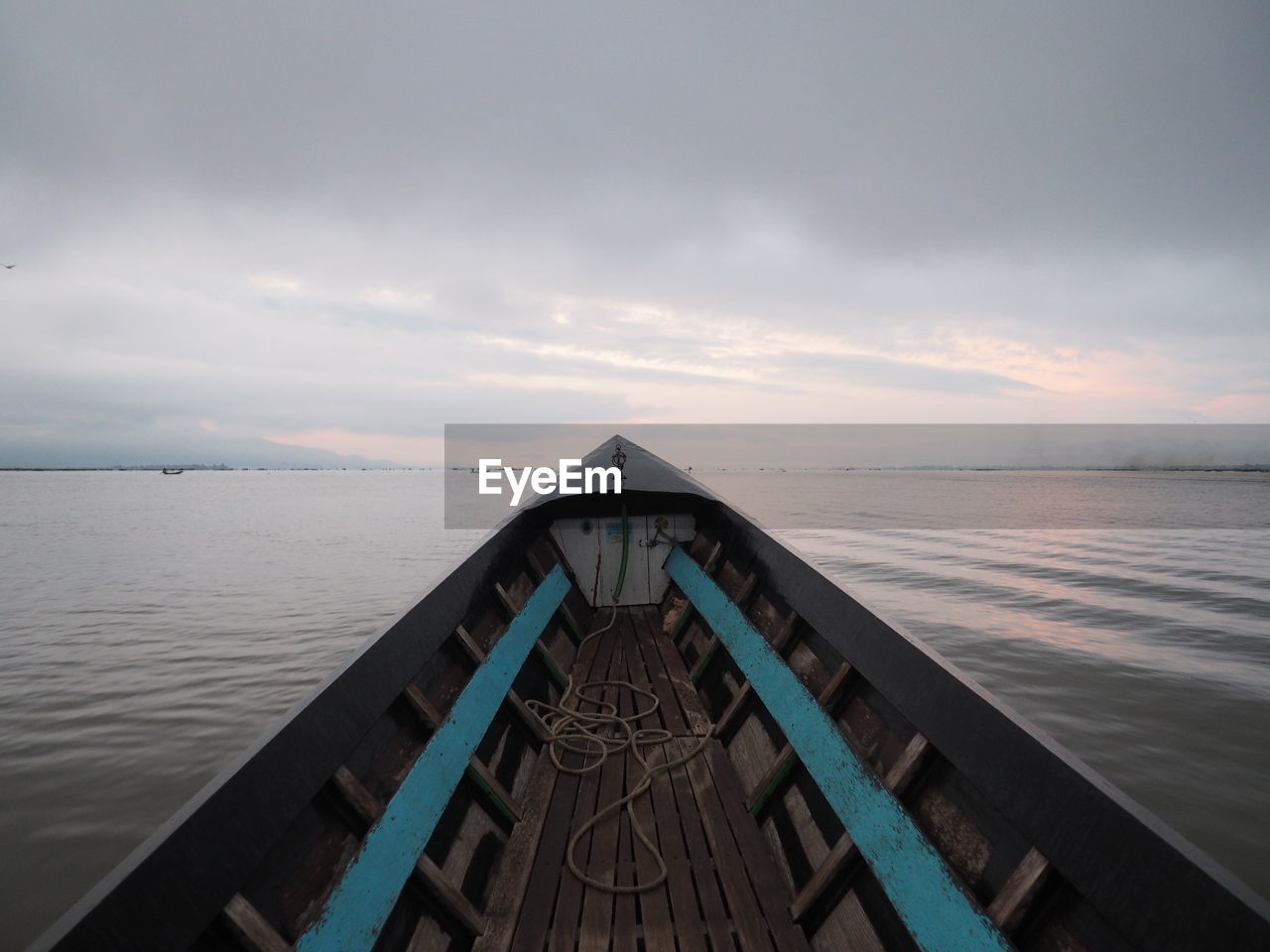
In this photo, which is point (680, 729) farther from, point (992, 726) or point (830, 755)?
point (992, 726)

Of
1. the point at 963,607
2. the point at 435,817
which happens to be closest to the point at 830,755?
the point at 435,817

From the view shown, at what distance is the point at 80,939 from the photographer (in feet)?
3.44

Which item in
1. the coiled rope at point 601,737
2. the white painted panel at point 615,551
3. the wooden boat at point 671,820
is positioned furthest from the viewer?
the white painted panel at point 615,551

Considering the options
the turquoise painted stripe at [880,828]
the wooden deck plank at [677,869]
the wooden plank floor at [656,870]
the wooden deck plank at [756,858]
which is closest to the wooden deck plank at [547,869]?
the wooden plank floor at [656,870]

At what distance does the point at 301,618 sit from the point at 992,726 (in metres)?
10.4

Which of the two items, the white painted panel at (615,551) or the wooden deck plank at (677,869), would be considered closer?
the wooden deck plank at (677,869)

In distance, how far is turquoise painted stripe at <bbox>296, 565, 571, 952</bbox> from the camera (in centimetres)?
158

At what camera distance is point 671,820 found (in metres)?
2.76

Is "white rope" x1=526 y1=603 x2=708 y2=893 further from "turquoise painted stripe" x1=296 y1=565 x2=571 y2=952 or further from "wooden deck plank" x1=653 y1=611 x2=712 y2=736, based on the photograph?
"turquoise painted stripe" x1=296 y1=565 x2=571 y2=952

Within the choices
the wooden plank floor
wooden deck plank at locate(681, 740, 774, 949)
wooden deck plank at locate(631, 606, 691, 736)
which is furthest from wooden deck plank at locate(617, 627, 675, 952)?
wooden deck plank at locate(631, 606, 691, 736)

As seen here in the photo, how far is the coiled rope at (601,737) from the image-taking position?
109 inches

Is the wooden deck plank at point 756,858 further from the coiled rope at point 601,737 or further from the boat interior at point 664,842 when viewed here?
the coiled rope at point 601,737

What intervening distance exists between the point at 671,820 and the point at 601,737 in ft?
2.77

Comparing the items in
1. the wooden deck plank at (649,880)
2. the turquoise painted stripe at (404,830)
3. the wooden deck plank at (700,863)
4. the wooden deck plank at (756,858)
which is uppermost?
the turquoise painted stripe at (404,830)
